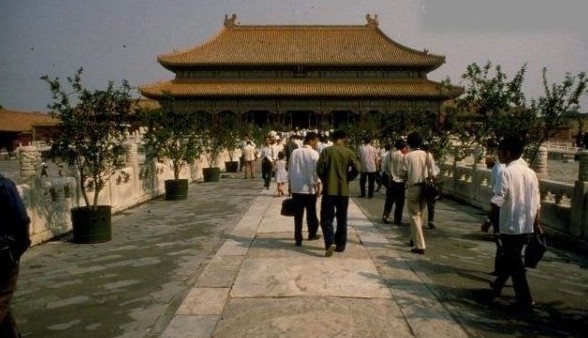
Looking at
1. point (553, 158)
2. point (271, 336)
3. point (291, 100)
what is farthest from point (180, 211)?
point (553, 158)

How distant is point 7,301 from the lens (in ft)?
10.1

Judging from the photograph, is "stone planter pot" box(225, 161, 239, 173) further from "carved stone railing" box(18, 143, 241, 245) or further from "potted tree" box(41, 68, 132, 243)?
"potted tree" box(41, 68, 132, 243)

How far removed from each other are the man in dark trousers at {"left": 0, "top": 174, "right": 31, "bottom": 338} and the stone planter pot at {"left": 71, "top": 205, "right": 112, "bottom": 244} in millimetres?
4772

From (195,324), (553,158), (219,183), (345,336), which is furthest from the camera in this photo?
A: (553,158)

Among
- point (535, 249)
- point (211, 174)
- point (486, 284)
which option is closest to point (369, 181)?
point (211, 174)

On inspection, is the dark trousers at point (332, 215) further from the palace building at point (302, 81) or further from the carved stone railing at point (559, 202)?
the palace building at point (302, 81)

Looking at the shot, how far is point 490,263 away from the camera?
21.8 feet

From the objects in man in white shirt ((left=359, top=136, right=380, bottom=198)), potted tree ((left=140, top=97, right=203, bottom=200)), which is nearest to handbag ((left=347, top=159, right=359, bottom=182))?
man in white shirt ((left=359, top=136, right=380, bottom=198))

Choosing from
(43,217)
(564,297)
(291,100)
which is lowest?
(564,297)

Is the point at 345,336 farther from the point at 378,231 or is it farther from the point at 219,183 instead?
the point at 219,183

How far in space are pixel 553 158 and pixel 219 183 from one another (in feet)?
104

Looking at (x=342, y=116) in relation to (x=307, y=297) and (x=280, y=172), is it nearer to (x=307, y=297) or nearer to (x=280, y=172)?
(x=280, y=172)

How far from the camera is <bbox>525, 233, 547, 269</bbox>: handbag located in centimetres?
490

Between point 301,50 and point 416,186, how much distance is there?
37.2m
